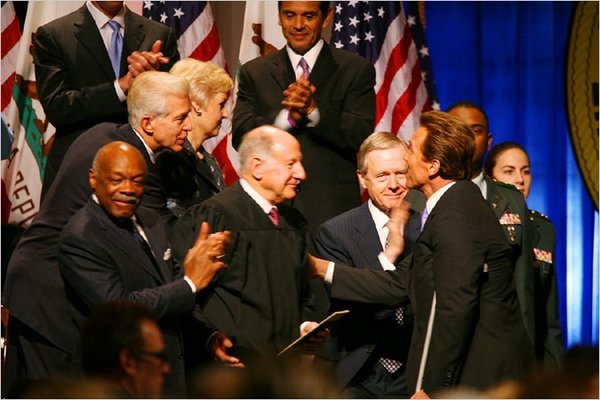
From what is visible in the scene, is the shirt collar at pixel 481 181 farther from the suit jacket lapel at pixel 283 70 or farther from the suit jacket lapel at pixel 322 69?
the suit jacket lapel at pixel 283 70

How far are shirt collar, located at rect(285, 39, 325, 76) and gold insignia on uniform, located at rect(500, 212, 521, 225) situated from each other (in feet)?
4.04

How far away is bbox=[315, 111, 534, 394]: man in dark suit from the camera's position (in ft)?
13.6

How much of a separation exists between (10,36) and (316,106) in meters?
2.39

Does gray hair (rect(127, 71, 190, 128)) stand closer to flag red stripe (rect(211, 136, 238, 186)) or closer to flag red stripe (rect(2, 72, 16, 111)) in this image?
flag red stripe (rect(211, 136, 238, 186))

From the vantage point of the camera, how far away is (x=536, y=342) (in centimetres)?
566

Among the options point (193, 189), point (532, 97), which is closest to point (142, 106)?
point (193, 189)

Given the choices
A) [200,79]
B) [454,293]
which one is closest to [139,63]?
[200,79]

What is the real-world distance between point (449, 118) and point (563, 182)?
392 centimetres

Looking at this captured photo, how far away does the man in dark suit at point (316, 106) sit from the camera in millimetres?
5699

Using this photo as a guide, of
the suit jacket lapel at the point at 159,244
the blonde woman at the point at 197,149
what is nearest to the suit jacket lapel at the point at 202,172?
the blonde woman at the point at 197,149

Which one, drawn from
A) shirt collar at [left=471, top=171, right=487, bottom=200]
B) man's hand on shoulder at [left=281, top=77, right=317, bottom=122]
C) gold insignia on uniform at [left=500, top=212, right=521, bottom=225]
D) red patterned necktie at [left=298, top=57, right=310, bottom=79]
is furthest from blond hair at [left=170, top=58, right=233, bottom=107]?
gold insignia on uniform at [left=500, top=212, right=521, bottom=225]

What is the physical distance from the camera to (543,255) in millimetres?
5789

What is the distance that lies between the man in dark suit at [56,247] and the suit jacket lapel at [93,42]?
771 mm

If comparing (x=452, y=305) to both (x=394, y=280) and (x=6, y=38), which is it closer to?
(x=394, y=280)
